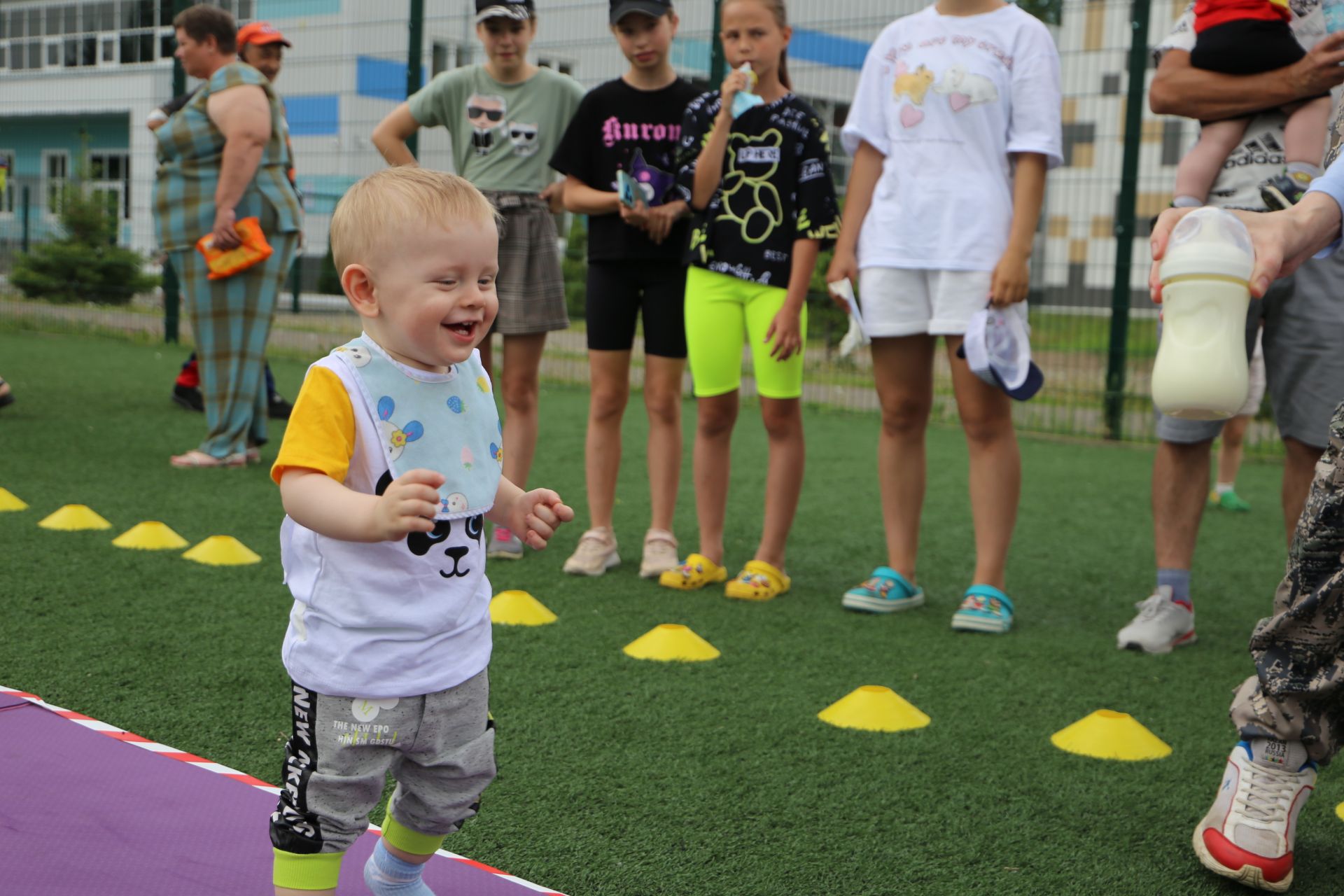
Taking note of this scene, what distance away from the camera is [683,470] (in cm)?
656

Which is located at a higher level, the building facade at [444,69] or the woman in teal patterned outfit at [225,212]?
the building facade at [444,69]

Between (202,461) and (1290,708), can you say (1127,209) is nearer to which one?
(202,461)

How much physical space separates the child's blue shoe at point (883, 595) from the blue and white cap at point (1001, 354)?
695 mm

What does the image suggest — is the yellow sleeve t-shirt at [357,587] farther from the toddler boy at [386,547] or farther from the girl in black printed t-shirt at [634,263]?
the girl in black printed t-shirt at [634,263]

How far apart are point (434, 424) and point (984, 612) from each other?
241cm

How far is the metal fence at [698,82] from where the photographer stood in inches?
320

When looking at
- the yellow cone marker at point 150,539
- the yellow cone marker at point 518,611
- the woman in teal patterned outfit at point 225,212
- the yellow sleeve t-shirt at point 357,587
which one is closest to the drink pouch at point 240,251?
the woman in teal patterned outfit at point 225,212

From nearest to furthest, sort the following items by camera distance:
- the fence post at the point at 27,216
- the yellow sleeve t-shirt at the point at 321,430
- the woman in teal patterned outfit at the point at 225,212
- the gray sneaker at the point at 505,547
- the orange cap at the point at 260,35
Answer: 1. the yellow sleeve t-shirt at the point at 321,430
2. the gray sneaker at the point at 505,547
3. the woman in teal patterned outfit at the point at 225,212
4. the orange cap at the point at 260,35
5. the fence post at the point at 27,216

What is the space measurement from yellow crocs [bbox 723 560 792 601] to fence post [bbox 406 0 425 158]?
271 inches

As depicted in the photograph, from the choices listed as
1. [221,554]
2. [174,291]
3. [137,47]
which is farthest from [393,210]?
[137,47]

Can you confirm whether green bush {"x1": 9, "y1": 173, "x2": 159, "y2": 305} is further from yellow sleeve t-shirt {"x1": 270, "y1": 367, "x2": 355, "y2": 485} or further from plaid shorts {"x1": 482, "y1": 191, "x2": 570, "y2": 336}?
yellow sleeve t-shirt {"x1": 270, "y1": 367, "x2": 355, "y2": 485}

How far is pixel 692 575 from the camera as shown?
4.21 meters

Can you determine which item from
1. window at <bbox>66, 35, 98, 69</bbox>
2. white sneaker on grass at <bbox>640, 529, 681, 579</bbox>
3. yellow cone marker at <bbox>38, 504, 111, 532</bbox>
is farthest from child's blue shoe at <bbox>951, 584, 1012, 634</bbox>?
window at <bbox>66, 35, 98, 69</bbox>

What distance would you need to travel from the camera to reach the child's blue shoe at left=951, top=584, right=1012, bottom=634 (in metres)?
3.82
